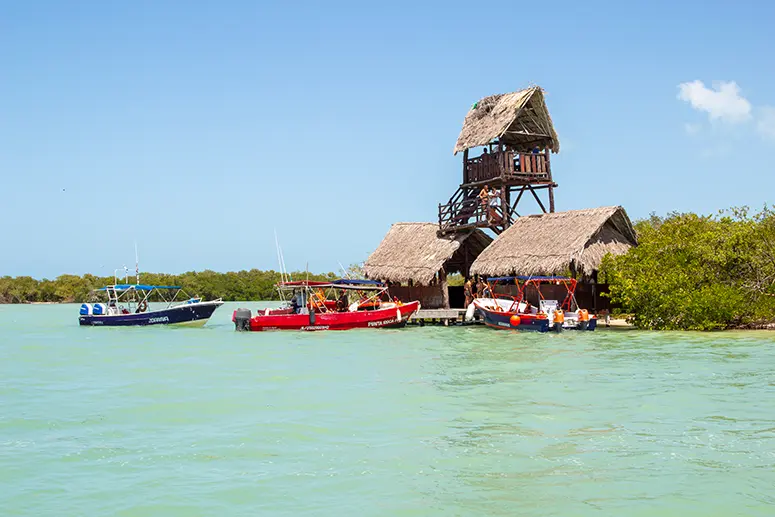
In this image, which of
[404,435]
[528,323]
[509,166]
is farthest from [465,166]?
[404,435]

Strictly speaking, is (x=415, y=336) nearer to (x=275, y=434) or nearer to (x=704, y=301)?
(x=704, y=301)

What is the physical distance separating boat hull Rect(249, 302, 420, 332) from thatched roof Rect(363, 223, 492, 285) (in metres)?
2.03

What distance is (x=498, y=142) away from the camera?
31703mm

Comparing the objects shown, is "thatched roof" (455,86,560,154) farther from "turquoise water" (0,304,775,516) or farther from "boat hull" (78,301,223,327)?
"turquoise water" (0,304,775,516)

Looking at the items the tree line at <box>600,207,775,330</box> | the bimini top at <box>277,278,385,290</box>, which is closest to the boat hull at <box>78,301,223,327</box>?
the bimini top at <box>277,278,385,290</box>

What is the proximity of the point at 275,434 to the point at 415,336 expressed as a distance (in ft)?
51.5

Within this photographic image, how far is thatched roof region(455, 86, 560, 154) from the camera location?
103 ft

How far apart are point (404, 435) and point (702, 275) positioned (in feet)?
55.3

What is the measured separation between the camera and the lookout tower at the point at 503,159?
3159 cm

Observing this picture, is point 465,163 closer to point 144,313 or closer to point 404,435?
point 144,313

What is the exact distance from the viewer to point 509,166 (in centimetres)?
3172

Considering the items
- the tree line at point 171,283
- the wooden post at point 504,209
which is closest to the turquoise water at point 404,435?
the wooden post at point 504,209

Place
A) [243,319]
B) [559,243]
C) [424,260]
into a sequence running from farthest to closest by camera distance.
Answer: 1. [424,260]
2. [243,319]
3. [559,243]

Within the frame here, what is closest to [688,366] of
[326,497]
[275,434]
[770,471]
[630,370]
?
[630,370]
